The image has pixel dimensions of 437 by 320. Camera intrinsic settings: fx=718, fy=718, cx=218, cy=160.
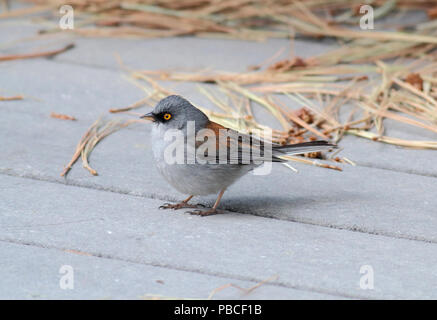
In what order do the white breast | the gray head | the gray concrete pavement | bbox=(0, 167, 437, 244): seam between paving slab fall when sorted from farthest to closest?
the gray head, the white breast, bbox=(0, 167, 437, 244): seam between paving slab, the gray concrete pavement

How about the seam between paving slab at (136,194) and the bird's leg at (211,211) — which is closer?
the seam between paving slab at (136,194)

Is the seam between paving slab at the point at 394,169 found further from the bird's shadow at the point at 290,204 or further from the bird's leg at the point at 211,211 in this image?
the bird's leg at the point at 211,211

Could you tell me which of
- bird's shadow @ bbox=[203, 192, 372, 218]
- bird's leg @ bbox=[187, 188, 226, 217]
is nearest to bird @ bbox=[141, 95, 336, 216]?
bird's leg @ bbox=[187, 188, 226, 217]

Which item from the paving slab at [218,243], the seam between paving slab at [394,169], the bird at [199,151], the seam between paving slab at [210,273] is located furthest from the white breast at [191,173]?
the seam between paving slab at [394,169]

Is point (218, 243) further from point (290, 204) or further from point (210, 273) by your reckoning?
point (290, 204)

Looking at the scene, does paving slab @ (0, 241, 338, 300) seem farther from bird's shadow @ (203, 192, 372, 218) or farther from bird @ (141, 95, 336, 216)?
bird's shadow @ (203, 192, 372, 218)

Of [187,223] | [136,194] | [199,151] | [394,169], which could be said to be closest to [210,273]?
[187,223]

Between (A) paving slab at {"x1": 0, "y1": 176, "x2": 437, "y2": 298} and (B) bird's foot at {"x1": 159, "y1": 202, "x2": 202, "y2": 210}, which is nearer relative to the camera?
(A) paving slab at {"x1": 0, "y1": 176, "x2": 437, "y2": 298}
